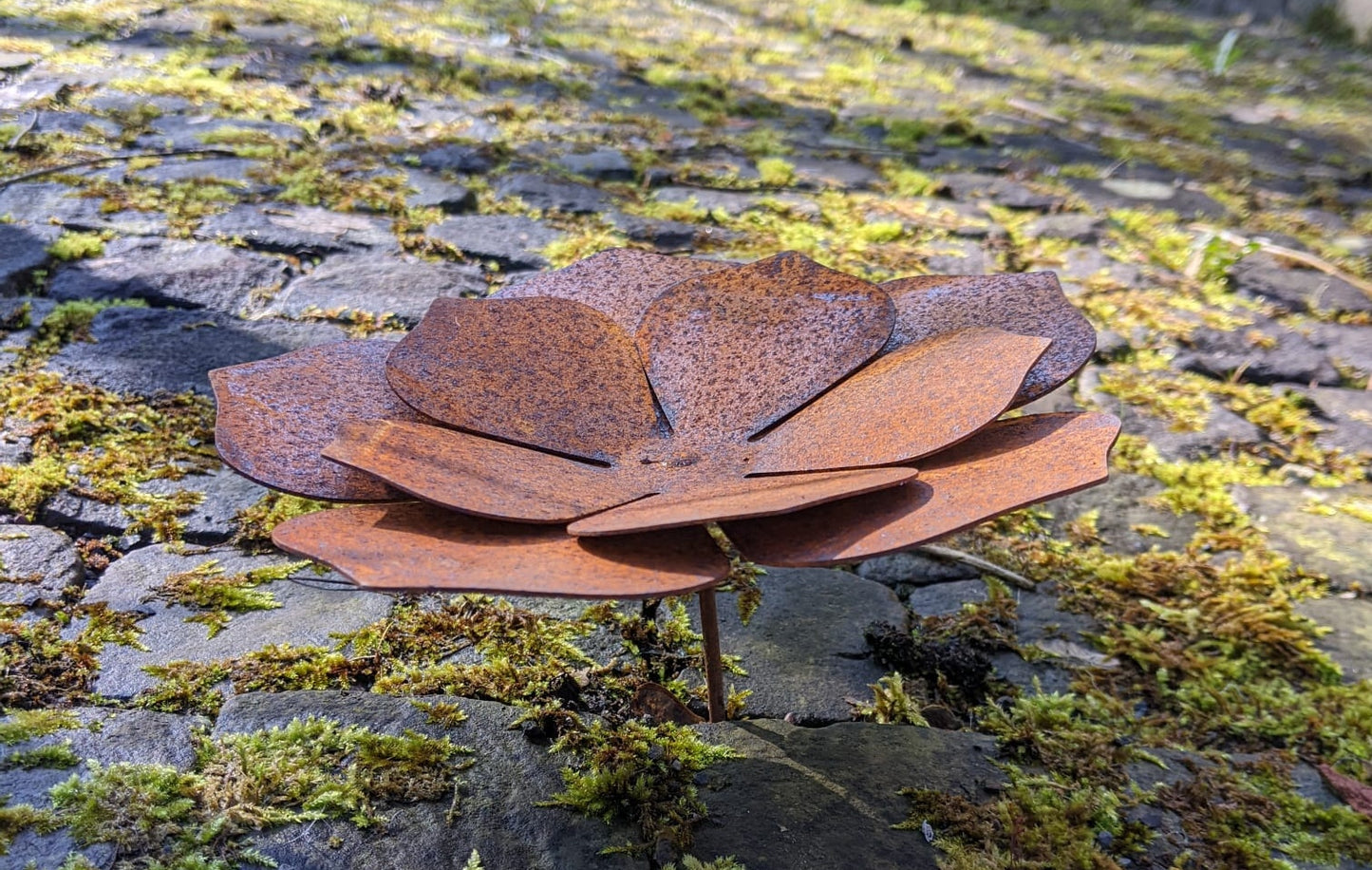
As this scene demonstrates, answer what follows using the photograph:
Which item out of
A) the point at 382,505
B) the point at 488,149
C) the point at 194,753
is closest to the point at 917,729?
the point at 382,505

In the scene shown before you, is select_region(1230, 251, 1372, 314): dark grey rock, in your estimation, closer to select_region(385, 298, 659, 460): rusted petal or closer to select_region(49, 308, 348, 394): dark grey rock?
select_region(385, 298, 659, 460): rusted petal

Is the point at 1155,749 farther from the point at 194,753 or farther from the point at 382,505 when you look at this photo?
the point at 194,753

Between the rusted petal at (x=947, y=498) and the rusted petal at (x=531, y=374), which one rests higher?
the rusted petal at (x=947, y=498)

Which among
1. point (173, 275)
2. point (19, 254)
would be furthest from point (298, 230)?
point (19, 254)

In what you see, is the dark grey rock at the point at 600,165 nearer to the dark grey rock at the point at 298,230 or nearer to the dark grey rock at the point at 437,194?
the dark grey rock at the point at 437,194

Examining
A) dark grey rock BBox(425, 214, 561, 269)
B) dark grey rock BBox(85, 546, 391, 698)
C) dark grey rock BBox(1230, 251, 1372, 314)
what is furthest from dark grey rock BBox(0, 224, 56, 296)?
dark grey rock BBox(1230, 251, 1372, 314)


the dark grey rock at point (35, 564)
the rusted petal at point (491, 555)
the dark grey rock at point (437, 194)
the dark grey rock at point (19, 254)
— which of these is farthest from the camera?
the dark grey rock at point (437, 194)

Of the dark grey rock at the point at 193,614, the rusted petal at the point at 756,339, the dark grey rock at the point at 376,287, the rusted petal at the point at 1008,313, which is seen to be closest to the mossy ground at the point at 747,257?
the dark grey rock at the point at 193,614
